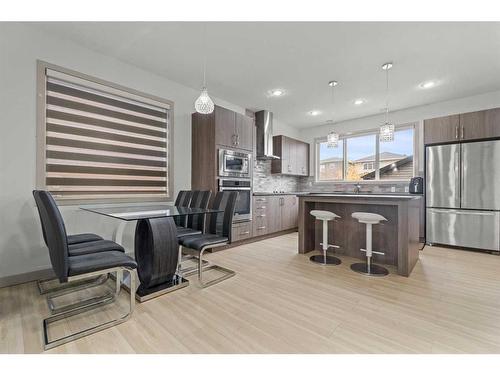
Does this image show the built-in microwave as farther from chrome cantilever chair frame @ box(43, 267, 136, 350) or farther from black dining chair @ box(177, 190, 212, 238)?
chrome cantilever chair frame @ box(43, 267, 136, 350)

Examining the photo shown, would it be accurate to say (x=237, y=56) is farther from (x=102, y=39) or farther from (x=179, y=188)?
(x=179, y=188)

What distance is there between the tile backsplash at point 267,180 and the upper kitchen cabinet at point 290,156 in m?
0.18

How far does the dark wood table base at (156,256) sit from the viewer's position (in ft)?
6.83

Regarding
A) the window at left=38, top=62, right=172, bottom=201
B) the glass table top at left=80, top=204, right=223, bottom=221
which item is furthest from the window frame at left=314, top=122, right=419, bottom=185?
the glass table top at left=80, top=204, right=223, bottom=221

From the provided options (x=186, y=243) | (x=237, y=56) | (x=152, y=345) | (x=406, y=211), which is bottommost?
(x=152, y=345)

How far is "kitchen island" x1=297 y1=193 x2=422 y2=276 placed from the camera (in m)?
2.57

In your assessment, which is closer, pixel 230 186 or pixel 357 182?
pixel 230 186

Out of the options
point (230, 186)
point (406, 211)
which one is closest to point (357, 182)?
point (406, 211)

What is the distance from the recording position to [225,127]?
3703 mm

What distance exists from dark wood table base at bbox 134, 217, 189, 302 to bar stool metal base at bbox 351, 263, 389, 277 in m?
1.98

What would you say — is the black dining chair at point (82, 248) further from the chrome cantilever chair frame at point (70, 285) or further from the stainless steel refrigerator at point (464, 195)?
the stainless steel refrigerator at point (464, 195)

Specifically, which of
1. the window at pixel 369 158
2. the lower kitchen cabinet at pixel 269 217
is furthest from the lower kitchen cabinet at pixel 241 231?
the window at pixel 369 158

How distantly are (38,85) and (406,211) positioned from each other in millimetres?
4197
